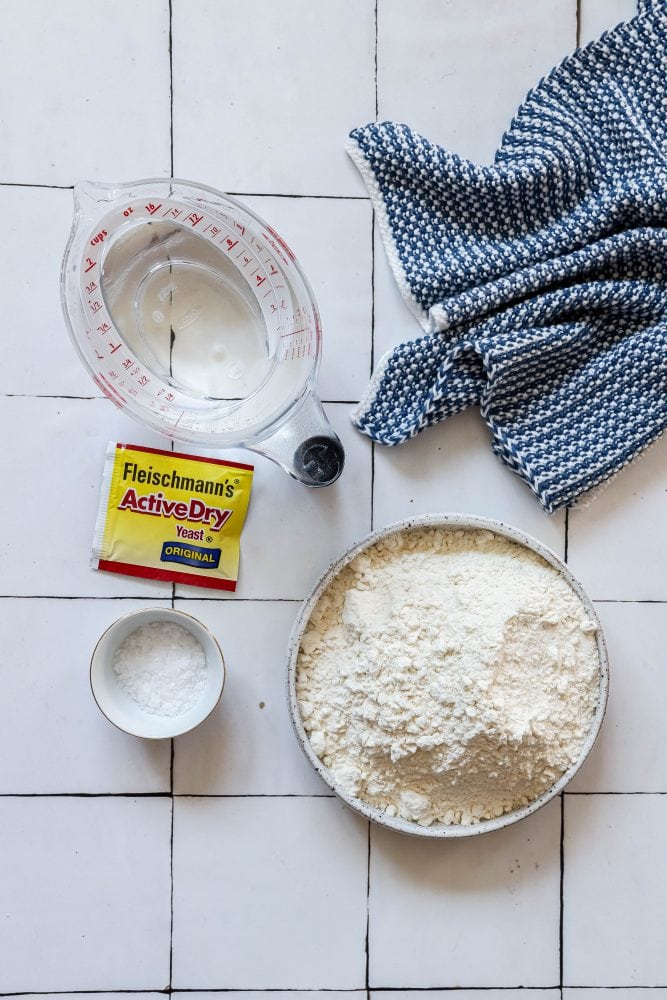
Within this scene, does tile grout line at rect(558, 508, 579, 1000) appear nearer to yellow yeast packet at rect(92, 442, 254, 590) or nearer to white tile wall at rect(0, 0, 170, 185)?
yellow yeast packet at rect(92, 442, 254, 590)

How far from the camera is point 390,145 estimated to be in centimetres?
81

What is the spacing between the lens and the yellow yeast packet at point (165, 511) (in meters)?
0.81

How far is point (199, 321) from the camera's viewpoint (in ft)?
2.63

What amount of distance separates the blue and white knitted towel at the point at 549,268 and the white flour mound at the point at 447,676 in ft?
0.37

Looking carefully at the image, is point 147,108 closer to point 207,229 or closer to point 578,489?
point 207,229

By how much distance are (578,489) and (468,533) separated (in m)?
0.12

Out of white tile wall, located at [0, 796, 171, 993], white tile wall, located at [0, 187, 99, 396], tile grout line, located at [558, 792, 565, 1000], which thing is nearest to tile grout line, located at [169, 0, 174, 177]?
white tile wall, located at [0, 187, 99, 396]

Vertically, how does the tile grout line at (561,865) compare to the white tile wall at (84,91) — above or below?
below

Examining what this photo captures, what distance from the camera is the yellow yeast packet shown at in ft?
2.66

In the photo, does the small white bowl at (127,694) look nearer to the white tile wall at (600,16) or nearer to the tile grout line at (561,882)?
the tile grout line at (561,882)

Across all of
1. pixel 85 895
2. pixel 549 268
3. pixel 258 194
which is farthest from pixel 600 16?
pixel 85 895

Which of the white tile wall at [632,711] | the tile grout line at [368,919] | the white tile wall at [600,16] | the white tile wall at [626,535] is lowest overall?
the tile grout line at [368,919]

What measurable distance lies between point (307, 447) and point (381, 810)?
0.35m

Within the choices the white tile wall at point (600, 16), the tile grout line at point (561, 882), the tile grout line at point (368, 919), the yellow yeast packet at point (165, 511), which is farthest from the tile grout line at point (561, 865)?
the white tile wall at point (600, 16)
